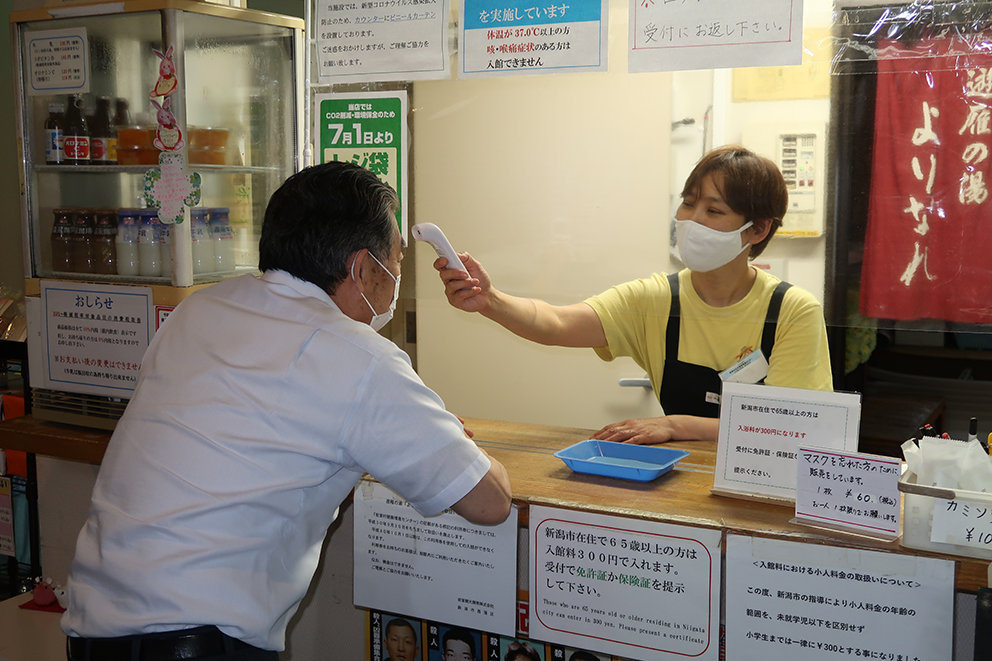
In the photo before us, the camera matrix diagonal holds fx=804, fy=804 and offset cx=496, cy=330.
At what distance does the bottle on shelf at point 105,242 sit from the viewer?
2322 mm

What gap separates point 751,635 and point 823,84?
1006 mm

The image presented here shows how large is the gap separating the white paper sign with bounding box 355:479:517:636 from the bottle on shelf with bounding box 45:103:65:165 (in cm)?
146

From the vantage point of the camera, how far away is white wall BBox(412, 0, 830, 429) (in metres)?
1.63

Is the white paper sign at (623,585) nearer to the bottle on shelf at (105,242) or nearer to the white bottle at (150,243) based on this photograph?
the white bottle at (150,243)

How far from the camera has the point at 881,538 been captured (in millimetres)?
1243

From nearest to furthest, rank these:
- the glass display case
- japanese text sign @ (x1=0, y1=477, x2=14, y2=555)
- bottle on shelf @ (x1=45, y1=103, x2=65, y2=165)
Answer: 1. the glass display case
2. bottle on shelf @ (x1=45, y1=103, x2=65, y2=165)
3. japanese text sign @ (x1=0, y1=477, x2=14, y2=555)

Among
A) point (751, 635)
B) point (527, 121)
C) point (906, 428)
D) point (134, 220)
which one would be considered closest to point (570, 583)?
point (751, 635)

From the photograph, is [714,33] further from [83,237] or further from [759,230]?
[83,237]

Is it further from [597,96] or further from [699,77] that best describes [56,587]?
[699,77]

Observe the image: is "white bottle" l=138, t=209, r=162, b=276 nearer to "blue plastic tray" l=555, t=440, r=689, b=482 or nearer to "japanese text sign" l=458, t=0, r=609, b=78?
"japanese text sign" l=458, t=0, r=609, b=78

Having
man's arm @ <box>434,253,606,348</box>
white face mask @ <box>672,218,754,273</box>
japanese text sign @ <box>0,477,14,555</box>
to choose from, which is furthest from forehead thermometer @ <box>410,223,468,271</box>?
japanese text sign @ <box>0,477,14,555</box>

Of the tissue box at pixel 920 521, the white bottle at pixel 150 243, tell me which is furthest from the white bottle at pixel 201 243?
the tissue box at pixel 920 521

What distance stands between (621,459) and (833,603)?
1.73 ft

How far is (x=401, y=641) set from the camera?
162cm
